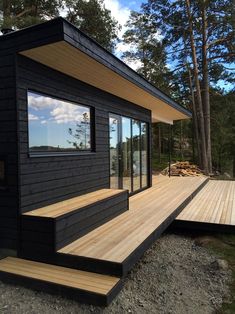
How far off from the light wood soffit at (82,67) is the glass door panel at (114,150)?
1.90 ft

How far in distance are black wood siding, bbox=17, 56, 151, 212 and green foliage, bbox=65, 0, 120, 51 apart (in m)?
→ 8.26

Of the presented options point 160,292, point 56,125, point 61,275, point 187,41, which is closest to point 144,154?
point 56,125

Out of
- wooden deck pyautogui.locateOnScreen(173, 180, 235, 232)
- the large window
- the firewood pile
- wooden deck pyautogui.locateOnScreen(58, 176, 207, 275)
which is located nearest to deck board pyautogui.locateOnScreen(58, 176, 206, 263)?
wooden deck pyautogui.locateOnScreen(58, 176, 207, 275)

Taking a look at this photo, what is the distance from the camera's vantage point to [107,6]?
13648mm

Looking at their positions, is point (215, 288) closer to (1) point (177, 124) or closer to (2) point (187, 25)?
(2) point (187, 25)

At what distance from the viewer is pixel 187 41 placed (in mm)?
14523

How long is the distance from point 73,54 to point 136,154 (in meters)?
4.21

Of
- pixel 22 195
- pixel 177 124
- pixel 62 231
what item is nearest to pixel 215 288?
pixel 62 231

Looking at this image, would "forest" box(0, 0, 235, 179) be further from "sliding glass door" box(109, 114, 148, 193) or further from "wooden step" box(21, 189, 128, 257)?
"wooden step" box(21, 189, 128, 257)

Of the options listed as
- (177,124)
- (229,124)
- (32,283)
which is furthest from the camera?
(177,124)

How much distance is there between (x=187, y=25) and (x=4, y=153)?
12823 mm

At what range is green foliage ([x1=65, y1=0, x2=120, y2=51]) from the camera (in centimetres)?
1273

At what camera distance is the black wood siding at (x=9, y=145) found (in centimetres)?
349

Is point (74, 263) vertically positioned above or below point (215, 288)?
above
